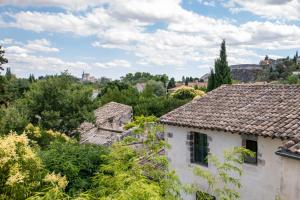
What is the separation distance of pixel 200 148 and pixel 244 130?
292 centimetres

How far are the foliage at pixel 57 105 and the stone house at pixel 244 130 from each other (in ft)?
45.2

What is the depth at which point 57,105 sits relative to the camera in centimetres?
2986

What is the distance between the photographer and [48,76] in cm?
3175

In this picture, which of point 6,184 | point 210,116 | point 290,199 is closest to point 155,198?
point 6,184

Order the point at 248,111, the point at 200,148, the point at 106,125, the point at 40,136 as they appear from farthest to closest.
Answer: the point at 106,125 < the point at 40,136 < the point at 200,148 < the point at 248,111

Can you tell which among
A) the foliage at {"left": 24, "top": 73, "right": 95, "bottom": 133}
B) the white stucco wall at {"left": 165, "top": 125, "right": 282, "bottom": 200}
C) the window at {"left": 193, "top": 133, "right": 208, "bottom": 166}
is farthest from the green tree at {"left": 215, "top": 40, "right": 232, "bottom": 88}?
the window at {"left": 193, "top": 133, "right": 208, "bottom": 166}

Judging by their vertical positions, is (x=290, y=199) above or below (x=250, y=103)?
below

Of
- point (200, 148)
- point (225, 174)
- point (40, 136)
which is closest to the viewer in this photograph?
point (225, 174)

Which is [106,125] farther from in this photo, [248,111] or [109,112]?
[248,111]

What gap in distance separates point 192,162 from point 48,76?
751 inches

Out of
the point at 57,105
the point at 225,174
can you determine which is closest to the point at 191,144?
the point at 225,174

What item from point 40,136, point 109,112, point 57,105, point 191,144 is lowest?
point 109,112

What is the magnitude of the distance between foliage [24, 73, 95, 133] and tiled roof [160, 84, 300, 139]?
45.2 ft

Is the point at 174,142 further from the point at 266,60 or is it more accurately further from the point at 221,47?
the point at 266,60
